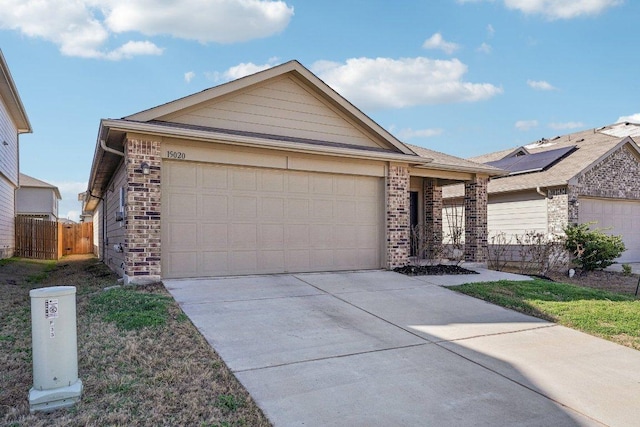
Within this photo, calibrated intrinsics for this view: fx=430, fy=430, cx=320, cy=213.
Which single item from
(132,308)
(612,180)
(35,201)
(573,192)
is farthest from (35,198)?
(612,180)

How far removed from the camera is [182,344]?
4809mm

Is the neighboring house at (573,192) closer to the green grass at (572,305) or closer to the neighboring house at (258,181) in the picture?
the neighboring house at (258,181)

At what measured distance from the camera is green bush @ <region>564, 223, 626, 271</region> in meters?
13.1

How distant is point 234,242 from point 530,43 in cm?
1178

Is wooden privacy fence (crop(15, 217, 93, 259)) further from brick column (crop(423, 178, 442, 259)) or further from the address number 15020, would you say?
brick column (crop(423, 178, 442, 259))

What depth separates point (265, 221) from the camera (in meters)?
9.34

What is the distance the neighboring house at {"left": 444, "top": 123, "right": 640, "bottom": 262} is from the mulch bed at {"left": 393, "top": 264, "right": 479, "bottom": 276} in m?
5.71

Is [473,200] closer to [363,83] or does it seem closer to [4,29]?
[363,83]

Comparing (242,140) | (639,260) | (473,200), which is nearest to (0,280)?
(242,140)

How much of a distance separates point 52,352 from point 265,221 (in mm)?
6082

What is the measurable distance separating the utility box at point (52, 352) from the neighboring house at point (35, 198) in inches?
1168

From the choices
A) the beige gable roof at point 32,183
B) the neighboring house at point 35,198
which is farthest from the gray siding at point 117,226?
the beige gable roof at point 32,183

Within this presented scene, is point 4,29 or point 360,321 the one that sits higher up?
point 4,29

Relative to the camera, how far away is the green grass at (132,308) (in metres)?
5.46
